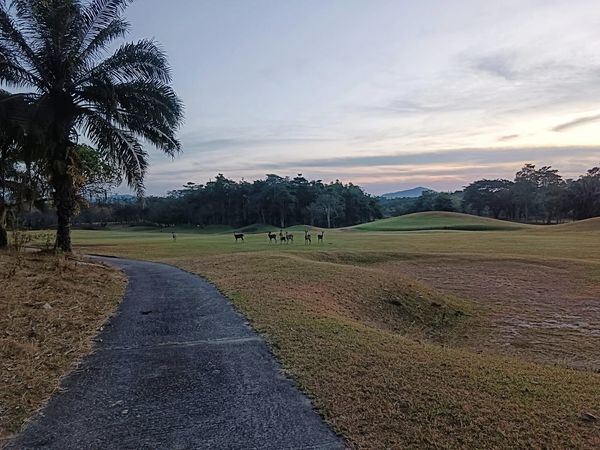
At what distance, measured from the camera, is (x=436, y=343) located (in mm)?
10680

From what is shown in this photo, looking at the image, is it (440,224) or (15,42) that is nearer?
(15,42)

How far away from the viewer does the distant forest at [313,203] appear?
317ft

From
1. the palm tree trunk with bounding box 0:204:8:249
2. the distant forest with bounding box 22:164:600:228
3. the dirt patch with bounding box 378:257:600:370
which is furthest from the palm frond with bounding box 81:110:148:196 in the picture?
the distant forest with bounding box 22:164:600:228

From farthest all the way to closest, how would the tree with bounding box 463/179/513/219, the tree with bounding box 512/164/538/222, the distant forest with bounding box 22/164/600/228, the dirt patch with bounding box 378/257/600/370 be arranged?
1. the tree with bounding box 463/179/513/219
2. the tree with bounding box 512/164/538/222
3. the distant forest with bounding box 22/164/600/228
4. the dirt patch with bounding box 378/257/600/370

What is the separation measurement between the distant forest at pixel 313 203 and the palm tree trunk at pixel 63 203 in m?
79.4

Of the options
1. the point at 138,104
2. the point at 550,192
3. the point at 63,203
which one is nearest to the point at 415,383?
the point at 138,104

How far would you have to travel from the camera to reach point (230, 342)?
7816 mm

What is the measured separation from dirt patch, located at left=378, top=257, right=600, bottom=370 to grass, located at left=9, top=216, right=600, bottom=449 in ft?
0.16

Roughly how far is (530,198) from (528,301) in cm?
10103

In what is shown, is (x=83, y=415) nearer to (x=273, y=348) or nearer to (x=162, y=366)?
(x=162, y=366)

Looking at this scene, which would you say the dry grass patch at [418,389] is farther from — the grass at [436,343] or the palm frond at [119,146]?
the palm frond at [119,146]

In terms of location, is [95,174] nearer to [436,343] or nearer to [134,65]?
[134,65]

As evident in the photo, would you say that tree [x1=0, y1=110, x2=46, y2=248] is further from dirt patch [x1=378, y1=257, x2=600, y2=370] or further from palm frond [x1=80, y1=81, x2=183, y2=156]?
dirt patch [x1=378, y1=257, x2=600, y2=370]

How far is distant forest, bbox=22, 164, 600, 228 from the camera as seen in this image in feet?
317
